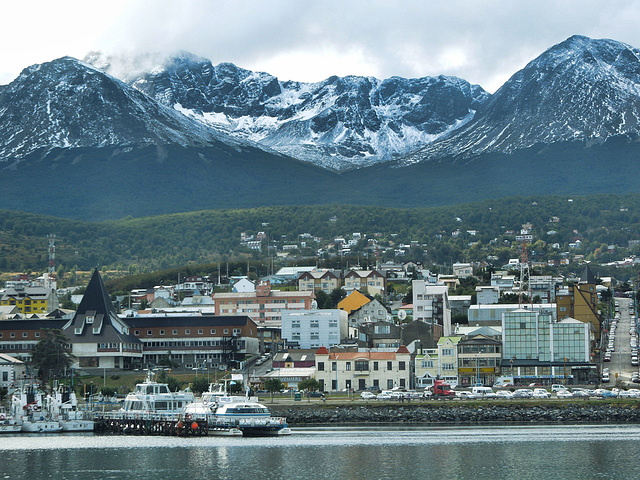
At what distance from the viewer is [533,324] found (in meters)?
100

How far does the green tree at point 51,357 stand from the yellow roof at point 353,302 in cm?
4710

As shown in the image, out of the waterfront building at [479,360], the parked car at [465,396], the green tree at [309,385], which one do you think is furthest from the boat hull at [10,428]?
the waterfront building at [479,360]

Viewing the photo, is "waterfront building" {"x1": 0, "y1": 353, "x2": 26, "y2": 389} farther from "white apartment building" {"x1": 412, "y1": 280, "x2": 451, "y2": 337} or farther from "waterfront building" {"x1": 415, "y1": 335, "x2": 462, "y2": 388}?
"white apartment building" {"x1": 412, "y1": 280, "x2": 451, "y2": 337}

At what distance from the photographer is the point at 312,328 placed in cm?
12075

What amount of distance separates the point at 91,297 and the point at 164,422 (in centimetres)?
3680

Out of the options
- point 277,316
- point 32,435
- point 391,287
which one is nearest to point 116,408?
point 32,435

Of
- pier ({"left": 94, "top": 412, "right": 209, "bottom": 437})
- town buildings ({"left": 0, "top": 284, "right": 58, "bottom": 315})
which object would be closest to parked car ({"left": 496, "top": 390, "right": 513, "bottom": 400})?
pier ({"left": 94, "top": 412, "right": 209, "bottom": 437})

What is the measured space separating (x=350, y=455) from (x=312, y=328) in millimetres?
55140

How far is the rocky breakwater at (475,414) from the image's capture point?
80.9m

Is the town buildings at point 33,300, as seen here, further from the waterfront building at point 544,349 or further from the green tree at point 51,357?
the waterfront building at point 544,349

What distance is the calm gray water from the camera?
60.0 m

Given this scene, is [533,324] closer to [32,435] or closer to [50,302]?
[32,435]

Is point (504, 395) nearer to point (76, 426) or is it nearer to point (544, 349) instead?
point (544, 349)

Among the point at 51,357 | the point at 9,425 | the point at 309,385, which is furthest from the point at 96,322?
the point at 9,425
